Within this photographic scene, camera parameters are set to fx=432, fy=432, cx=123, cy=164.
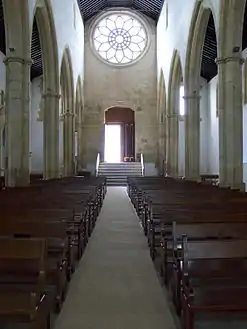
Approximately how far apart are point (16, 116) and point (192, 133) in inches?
295

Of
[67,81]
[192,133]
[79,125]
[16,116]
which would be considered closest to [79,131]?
[79,125]

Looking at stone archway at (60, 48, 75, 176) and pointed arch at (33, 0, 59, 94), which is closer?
pointed arch at (33, 0, 59, 94)

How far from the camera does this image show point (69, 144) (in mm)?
22547

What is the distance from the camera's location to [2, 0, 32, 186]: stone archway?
10.3 m

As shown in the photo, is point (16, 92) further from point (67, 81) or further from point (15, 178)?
point (67, 81)

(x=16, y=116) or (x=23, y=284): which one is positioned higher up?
(x=16, y=116)

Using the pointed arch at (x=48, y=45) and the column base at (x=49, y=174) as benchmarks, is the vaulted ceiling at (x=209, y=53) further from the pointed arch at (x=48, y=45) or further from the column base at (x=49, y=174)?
the column base at (x=49, y=174)

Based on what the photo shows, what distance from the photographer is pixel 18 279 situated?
3492 millimetres

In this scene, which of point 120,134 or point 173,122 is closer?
point 173,122

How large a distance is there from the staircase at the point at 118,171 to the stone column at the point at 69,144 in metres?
2.39

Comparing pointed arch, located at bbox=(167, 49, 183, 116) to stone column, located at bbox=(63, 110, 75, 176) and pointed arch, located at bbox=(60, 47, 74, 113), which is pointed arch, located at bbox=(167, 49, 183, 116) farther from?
stone column, located at bbox=(63, 110, 75, 176)

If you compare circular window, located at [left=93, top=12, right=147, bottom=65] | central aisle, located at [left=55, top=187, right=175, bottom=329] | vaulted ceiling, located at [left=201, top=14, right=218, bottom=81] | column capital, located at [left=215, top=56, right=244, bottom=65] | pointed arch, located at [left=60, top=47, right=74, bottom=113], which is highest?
circular window, located at [left=93, top=12, right=147, bottom=65]

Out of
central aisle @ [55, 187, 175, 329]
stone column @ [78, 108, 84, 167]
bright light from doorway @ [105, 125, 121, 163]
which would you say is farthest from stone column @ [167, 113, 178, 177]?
central aisle @ [55, 187, 175, 329]

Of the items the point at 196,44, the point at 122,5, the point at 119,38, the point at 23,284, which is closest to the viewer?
the point at 23,284
